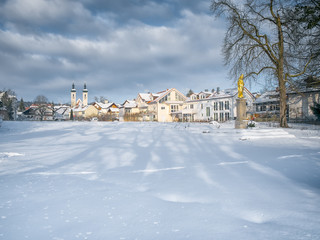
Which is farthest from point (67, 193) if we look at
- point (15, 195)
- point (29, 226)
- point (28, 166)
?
point (28, 166)

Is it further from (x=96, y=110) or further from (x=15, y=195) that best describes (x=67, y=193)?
(x=96, y=110)

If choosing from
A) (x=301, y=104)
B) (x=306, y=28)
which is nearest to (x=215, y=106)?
(x=301, y=104)

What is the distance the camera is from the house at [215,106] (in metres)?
39.1

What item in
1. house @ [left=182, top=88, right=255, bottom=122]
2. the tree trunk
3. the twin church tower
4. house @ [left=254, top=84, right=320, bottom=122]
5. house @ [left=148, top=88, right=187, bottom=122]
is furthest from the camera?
the twin church tower

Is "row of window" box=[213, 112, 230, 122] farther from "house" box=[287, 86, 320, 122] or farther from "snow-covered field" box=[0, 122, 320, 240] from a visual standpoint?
"snow-covered field" box=[0, 122, 320, 240]

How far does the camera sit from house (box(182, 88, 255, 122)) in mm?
39125

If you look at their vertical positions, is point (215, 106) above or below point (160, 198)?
above

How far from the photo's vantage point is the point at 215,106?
1662 inches

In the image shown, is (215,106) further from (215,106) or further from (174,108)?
(174,108)

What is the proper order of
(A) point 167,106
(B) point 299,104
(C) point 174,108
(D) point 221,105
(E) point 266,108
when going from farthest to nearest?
(C) point 174,108, (A) point 167,106, (D) point 221,105, (E) point 266,108, (B) point 299,104

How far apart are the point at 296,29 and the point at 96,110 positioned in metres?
70.1

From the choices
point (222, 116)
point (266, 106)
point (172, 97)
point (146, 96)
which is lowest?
point (222, 116)

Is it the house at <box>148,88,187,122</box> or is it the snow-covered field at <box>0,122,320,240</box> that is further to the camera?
the house at <box>148,88,187,122</box>

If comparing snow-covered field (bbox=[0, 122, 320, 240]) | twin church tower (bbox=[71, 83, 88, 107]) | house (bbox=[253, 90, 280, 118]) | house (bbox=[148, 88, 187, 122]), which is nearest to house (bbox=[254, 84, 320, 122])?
house (bbox=[253, 90, 280, 118])
